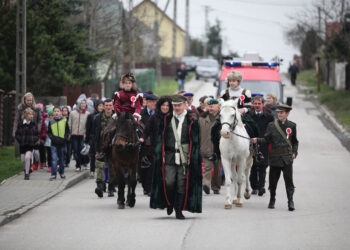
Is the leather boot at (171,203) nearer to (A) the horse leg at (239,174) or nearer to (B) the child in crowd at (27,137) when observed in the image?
(A) the horse leg at (239,174)

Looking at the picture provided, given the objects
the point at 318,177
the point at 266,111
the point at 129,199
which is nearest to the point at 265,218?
the point at 129,199

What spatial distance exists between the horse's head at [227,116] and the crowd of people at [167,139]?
0.61m

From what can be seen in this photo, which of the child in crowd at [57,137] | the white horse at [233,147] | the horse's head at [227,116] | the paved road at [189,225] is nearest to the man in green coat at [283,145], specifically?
the white horse at [233,147]

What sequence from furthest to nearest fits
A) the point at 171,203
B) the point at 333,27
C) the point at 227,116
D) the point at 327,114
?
the point at 333,27, the point at 327,114, the point at 227,116, the point at 171,203

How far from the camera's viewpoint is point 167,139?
41.3ft

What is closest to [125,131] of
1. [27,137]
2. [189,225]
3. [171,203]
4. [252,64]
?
[171,203]

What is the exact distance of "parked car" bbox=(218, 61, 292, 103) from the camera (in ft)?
81.9

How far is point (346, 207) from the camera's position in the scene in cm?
1448

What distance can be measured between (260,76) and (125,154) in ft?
38.2

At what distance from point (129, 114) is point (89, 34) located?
22304 mm

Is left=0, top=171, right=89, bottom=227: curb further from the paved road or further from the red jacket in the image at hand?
the red jacket

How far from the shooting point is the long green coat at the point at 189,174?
12.6 metres

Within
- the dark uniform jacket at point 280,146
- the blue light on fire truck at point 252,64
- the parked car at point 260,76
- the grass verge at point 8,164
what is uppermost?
the blue light on fire truck at point 252,64

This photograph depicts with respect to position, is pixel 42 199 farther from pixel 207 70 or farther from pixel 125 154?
pixel 207 70
